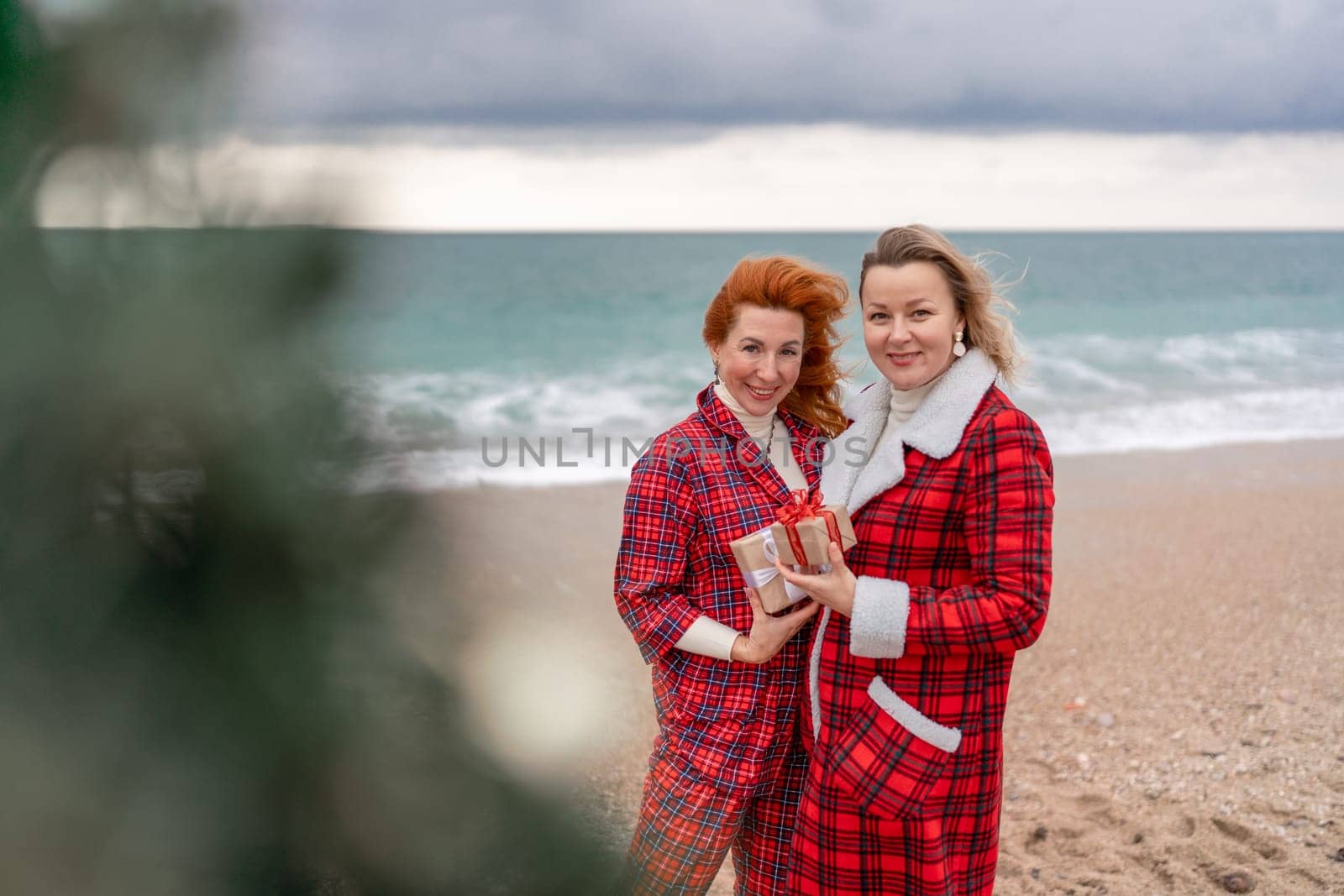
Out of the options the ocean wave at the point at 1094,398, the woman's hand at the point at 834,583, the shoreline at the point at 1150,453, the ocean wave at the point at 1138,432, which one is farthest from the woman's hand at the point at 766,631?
the shoreline at the point at 1150,453

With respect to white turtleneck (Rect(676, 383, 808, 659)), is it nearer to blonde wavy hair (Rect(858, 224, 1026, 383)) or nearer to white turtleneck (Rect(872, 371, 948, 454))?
white turtleneck (Rect(872, 371, 948, 454))

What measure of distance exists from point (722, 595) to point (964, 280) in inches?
30.6

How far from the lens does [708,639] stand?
2.09 meters

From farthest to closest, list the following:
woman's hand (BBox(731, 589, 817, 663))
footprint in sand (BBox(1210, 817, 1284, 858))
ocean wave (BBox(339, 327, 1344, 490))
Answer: ocean wave (BBox(339, 327, 1344, 490)) < footprint in sand (BBox(1210, 817, 1284, 858)) < woman's hand (BBox(731, 589, 817, 663))

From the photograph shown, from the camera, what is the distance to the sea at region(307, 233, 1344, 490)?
67 centimetres

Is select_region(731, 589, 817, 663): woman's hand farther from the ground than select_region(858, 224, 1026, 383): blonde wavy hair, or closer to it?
closer to it

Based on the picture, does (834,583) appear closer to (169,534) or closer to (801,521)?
(801,521)

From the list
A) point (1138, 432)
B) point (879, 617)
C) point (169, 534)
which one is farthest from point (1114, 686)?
point (1138, 432)

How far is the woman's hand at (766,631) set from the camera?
2037 mm

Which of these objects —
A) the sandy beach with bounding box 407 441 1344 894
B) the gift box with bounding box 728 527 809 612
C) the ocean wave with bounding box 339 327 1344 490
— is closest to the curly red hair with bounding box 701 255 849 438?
the gift box with bounding box 728 527 809 612

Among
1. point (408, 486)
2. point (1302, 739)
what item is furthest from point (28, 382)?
point (1302, 739)

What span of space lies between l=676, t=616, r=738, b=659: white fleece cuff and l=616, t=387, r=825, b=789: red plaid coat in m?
0.02

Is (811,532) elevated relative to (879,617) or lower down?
elevated

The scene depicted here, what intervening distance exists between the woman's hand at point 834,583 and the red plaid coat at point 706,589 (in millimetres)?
303
